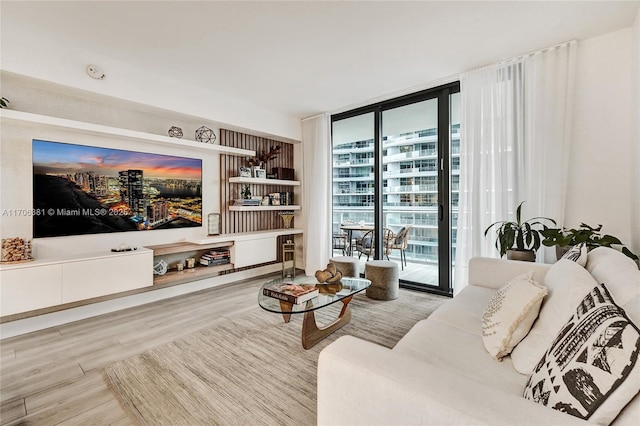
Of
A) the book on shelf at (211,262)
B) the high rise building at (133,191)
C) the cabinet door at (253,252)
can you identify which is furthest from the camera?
the cabinet door at (253,252)

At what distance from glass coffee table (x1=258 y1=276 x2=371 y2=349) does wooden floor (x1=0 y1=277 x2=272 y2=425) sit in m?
0.90

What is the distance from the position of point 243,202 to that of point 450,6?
3.31m

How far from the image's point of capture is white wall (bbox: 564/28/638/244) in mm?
2471

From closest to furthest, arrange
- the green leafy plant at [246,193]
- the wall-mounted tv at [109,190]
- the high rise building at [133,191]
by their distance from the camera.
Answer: the wall-mounted tv at [109,190] → the high rise building at [133,191] → the green leafy plant at [246,193]

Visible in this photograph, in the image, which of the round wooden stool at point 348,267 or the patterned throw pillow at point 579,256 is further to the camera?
the round wooden stool at point 348,267

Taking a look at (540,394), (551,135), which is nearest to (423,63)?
(551,135)

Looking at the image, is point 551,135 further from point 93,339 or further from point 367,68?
point 93,339

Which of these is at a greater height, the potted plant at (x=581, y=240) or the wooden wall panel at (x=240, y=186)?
the wooden wall panel at (x=240, y=186)

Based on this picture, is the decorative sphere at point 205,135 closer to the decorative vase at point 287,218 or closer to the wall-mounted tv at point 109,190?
the wall-mounted tv at point 109,190

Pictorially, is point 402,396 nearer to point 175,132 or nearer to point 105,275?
point 105,275

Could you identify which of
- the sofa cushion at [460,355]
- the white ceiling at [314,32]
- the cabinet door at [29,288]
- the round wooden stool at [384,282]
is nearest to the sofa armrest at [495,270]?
the sofa cushion at [460,355]

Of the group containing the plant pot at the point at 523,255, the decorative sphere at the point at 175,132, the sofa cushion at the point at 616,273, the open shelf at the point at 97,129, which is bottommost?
the plant pot at the point at 523,255

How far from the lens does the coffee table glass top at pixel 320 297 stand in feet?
7.27

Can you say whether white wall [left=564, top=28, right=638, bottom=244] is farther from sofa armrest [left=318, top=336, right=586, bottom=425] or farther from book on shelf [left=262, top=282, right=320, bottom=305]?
sofa armrest [left=318, top=336, right=586, bottom=425]
